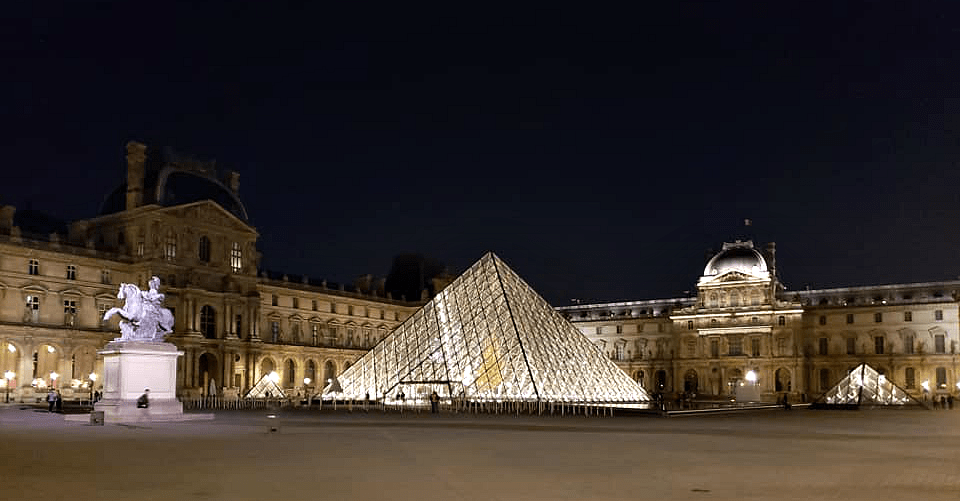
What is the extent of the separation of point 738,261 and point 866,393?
27398 mm

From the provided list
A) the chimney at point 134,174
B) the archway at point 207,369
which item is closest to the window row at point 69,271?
the chimney at point 134,174

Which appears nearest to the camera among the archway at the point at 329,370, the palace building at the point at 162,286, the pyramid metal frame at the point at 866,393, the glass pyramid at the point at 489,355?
the glass pyramid at the point at 489,355

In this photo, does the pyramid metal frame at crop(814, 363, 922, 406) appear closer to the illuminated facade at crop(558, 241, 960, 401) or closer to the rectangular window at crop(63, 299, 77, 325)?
the illuminated facade at crop(558, 241, 960, 401)

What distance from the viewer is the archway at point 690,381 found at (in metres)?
72.7

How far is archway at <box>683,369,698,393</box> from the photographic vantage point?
2862 inches

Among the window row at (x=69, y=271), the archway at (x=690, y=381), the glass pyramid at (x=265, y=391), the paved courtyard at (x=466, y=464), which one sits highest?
the window row at (x=69, y=271)

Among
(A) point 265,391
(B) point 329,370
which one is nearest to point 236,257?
(A) point 265,391

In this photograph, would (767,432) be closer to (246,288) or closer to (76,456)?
(76,456)

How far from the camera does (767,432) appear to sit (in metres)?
21.1

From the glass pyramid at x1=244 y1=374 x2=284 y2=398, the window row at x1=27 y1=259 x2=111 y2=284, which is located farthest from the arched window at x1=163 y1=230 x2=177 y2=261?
the glass pyramid at x1=244 y1=374 x2=284 y2=398

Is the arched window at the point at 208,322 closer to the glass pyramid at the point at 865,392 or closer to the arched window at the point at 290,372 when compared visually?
the arched window at the point at 290,372

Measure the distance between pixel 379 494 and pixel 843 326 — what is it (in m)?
64.3

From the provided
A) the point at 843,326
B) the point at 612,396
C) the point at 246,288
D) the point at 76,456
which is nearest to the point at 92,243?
the point at 246,288

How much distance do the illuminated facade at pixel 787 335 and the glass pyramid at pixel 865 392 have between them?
1628cm
